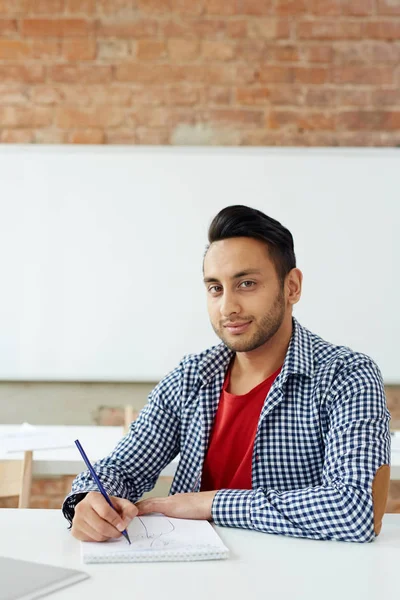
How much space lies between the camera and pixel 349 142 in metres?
3.94

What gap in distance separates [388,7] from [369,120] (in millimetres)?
617

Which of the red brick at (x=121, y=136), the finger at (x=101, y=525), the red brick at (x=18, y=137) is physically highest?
the red brick at (x=121, y=136)

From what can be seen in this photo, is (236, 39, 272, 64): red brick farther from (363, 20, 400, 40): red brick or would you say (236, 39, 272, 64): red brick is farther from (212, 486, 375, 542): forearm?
(212, 486, 375, 542): forearm

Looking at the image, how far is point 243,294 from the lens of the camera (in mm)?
1688

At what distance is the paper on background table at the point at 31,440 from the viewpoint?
2685 millimetres

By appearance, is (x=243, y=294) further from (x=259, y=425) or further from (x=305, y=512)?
(x=305, y=512)

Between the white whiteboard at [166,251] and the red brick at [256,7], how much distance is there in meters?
0.74

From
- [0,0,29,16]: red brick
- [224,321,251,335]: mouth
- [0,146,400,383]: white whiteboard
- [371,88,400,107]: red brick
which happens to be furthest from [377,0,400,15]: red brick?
[224,321,251,335]: mouth

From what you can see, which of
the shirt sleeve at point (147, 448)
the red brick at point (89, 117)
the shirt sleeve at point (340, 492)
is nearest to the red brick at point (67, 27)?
the red brick at point (89, 117)

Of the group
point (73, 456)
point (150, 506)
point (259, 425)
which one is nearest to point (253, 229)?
point (259, 425)

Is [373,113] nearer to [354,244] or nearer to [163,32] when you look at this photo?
[354,244]

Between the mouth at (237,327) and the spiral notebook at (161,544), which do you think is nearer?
the spiral notebook at (161,544)

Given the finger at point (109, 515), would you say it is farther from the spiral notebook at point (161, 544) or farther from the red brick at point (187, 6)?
the red brick at point (187, 6)

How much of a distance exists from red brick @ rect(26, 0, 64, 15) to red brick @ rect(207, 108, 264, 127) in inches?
38.4
